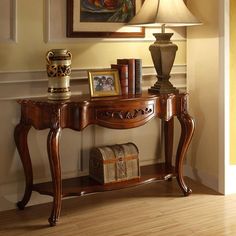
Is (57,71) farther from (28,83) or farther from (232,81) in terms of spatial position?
(232,81)

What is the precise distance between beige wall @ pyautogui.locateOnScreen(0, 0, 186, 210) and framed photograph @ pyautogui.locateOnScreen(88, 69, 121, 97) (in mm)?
211

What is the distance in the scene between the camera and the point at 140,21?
2346 mm

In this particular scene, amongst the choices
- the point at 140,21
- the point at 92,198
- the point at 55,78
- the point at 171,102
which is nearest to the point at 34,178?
the point at 92,198

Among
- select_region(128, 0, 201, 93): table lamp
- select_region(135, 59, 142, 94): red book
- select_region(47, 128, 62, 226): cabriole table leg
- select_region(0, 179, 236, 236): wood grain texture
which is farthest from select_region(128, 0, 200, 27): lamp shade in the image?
select_region(0, 179, 236, 236): wood grain texture

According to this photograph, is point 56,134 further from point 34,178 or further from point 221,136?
point 221,136

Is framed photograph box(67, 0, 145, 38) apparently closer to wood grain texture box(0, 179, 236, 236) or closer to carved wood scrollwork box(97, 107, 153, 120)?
carved wood scrollwork box(97, 107, 153, 120)

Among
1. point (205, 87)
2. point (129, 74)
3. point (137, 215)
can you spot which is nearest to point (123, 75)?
point (129, 74)

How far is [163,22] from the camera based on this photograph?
2.27m

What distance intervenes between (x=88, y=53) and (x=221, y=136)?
904mm

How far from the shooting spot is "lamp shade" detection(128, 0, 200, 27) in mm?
2281

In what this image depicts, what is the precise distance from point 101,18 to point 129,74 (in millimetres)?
366

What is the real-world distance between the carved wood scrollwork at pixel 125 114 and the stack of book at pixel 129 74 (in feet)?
0.53

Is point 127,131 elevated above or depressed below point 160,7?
below

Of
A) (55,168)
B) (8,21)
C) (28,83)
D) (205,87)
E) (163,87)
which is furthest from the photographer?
(205,87)
